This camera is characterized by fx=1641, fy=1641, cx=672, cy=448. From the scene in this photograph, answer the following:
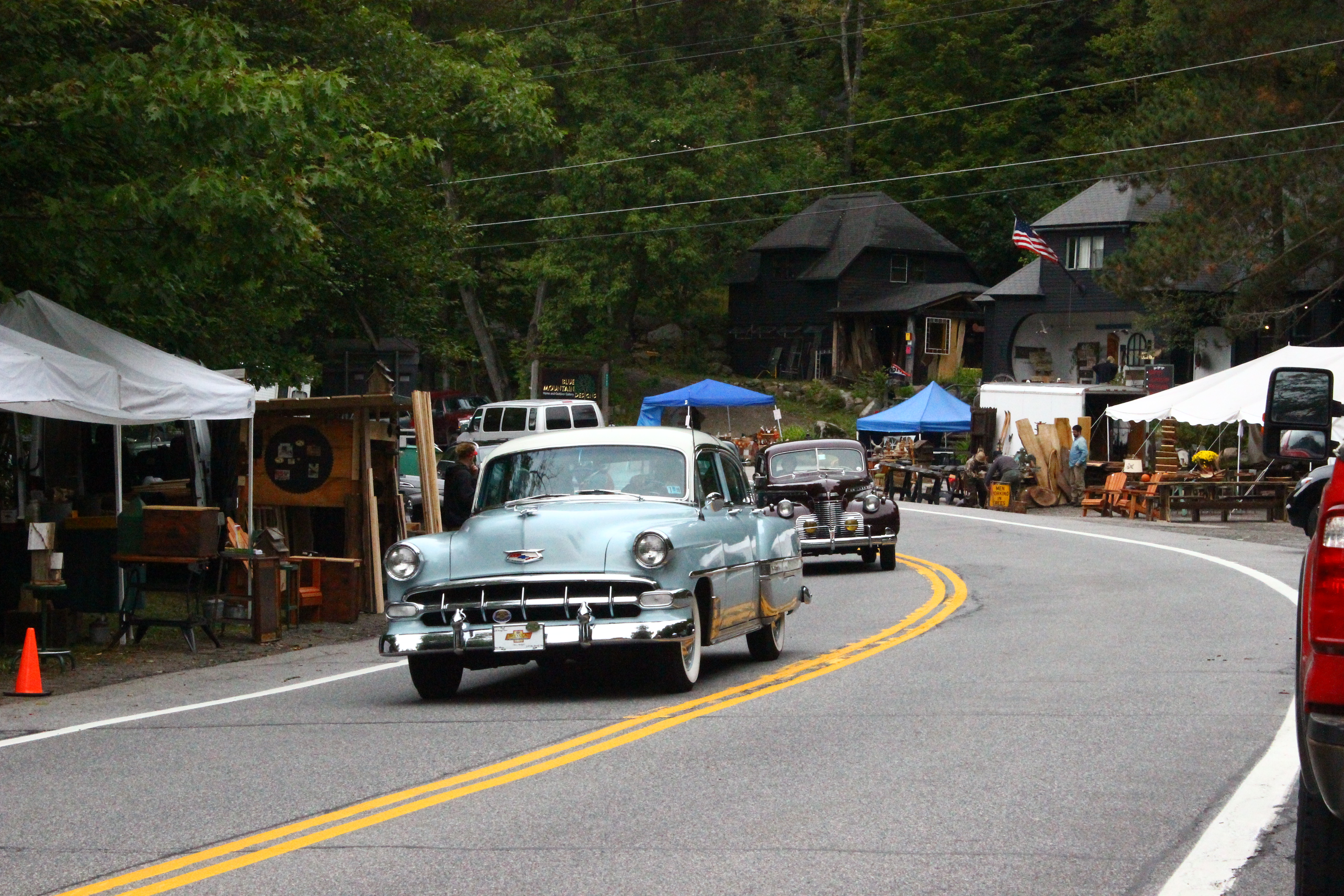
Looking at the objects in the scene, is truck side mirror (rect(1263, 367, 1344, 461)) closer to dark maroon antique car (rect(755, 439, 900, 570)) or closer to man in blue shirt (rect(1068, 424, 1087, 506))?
dark maroon antique car (rect(755, 439, 900, 570))

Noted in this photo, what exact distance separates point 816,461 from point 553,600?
1352cm

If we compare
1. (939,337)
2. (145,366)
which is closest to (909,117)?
(939,337)

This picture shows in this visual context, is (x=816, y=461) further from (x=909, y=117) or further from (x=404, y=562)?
(x=909, y=117)

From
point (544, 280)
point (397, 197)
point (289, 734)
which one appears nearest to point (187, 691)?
point (289, 734)

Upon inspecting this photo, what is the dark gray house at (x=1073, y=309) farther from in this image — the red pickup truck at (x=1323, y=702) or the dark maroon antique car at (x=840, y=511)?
the red pickup truck at (x=1323, y=702)

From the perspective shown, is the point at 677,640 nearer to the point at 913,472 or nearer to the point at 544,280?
the point at 913,472

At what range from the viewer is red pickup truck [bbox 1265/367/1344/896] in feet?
14.1

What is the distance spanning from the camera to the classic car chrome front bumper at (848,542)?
2183 cm

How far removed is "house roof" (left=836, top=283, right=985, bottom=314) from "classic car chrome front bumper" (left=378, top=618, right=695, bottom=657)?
2277 inches

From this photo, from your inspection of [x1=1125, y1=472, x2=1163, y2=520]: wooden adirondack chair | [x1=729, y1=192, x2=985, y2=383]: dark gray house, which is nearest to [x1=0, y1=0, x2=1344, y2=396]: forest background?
[x1=729, y1=192, x2=985, y2=383]: dark gray house

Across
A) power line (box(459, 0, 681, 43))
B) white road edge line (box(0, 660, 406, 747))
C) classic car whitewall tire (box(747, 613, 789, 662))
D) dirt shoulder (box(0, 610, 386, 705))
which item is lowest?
dirt shoulder (box(0, 610, 386, 705))

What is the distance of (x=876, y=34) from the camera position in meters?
73.2

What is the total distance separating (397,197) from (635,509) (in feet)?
44.1

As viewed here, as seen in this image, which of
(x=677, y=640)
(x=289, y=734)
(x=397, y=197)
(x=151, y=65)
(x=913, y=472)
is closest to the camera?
(x=289, y=734)
